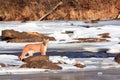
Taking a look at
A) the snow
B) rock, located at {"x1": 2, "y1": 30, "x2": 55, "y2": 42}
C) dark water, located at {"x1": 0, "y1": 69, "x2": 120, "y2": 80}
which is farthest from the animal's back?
rock, located at {"x1": 2, "y1": 30, "x2": 55, "y2": 42}

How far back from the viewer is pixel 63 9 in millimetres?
37125

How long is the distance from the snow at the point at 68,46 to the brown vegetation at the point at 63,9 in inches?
173

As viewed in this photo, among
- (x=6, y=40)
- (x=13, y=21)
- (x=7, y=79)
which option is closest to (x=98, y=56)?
(x=7, y=79)

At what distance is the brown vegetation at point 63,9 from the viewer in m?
36.8

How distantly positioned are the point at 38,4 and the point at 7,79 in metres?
27.1

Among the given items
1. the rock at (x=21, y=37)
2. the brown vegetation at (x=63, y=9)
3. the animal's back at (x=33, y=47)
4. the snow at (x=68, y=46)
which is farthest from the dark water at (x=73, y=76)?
the brown vegetation at (x=63, y=9)

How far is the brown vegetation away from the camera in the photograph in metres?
36.8

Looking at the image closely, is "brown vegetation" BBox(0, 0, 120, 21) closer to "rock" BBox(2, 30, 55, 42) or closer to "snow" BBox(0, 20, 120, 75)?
"snow" BBox(0, 20, 120, 75)

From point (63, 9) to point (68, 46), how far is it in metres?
16.7

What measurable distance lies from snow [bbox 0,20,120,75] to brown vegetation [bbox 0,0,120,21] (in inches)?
173

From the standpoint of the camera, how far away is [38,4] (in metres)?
37.5

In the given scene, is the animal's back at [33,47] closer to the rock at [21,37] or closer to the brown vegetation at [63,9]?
the rock at [21,37]

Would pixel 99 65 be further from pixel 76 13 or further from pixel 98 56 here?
pixel 76 13

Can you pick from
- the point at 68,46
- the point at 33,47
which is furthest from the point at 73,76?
the point at 68,46
